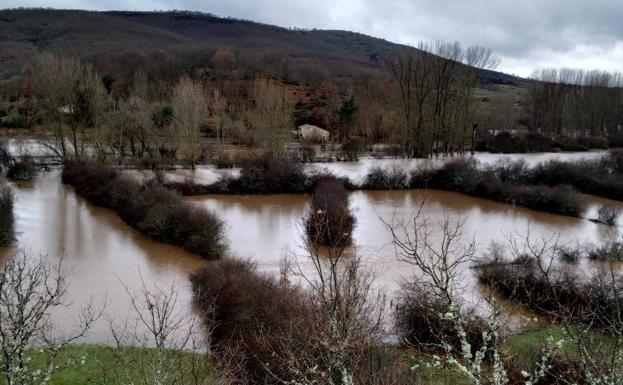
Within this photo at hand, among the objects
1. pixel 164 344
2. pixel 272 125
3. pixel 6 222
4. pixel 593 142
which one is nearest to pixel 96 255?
pixel 6 222

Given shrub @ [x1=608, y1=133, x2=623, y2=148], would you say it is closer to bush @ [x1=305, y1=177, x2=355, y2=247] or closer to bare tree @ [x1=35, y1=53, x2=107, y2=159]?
bush @ [x1=305, y1=177, x2=355, y2=247]

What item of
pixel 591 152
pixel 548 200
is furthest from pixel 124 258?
pixel 591 152

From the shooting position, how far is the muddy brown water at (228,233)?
1659cm

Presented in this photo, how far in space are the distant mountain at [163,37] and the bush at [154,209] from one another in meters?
62.1

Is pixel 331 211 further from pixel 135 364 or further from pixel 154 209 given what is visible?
pixel 135 364

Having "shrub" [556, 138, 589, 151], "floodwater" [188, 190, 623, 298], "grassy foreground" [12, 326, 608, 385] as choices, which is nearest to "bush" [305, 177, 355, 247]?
"floodwater" [188, 190, 623, 298]

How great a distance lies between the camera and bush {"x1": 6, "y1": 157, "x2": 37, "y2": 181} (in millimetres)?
33094

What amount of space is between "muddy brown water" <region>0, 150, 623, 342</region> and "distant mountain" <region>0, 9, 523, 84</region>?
65799 millimetres

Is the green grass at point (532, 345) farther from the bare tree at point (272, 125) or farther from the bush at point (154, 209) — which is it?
the bare tree at point (272, 125)

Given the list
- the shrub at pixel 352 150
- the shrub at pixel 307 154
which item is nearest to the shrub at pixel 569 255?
the shrub at pixel 307 154

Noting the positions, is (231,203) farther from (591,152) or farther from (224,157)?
(591,152)

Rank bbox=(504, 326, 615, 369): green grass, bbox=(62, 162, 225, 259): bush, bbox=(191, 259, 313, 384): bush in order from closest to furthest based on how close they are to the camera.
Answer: bbox=(191, 259, 313, 384): bush, bbox=(504, 326, 615, 369): green grass, bbox=(62, 162, 225, 259): bush

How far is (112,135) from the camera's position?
1463 inches

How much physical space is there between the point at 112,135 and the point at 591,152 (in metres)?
48.9
